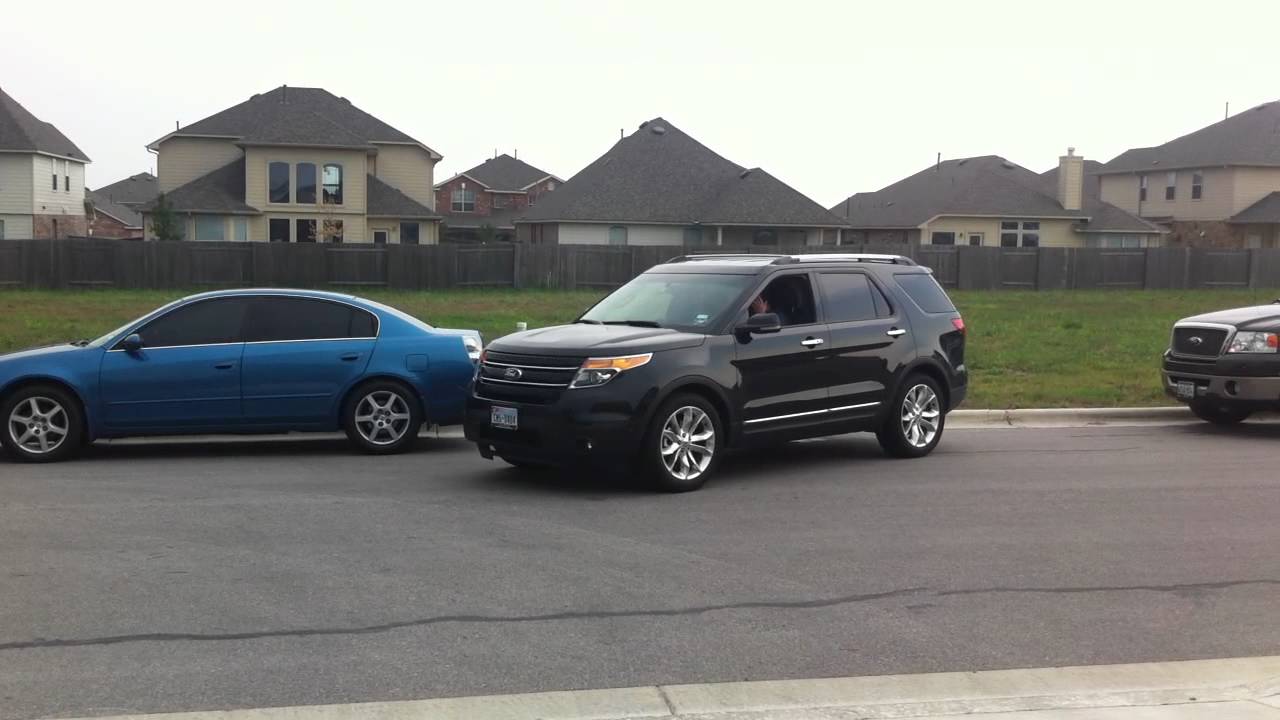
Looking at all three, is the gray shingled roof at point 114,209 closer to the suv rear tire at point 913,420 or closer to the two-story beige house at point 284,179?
the two-story beige house at point 284,179

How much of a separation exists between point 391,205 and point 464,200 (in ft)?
87.5

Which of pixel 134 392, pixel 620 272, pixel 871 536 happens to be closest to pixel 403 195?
pixel 620 272

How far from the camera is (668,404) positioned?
958cm

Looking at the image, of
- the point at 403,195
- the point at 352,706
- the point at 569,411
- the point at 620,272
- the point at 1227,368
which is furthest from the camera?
the point at 403,195

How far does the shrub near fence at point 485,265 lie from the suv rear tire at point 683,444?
2975cm

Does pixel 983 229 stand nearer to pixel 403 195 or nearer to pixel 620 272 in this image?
pixel 620 272

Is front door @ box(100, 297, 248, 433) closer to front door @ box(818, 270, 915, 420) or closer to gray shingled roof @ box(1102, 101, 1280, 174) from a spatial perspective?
front door @ box(818, 270, 915, 420)

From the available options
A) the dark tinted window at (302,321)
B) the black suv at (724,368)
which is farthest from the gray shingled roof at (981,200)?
the dark tinted window at (302,321)

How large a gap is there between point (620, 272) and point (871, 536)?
34.7 meters

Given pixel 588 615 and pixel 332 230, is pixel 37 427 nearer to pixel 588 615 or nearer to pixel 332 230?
pixel 588 615

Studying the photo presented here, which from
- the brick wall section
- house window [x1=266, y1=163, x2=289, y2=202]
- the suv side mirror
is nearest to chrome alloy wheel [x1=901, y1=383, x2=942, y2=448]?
the suv side mirror

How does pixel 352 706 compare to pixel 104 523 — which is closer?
pixel 352 706

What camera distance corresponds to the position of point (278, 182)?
48500 mm

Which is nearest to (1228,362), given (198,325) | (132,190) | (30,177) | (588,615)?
(588,615)
